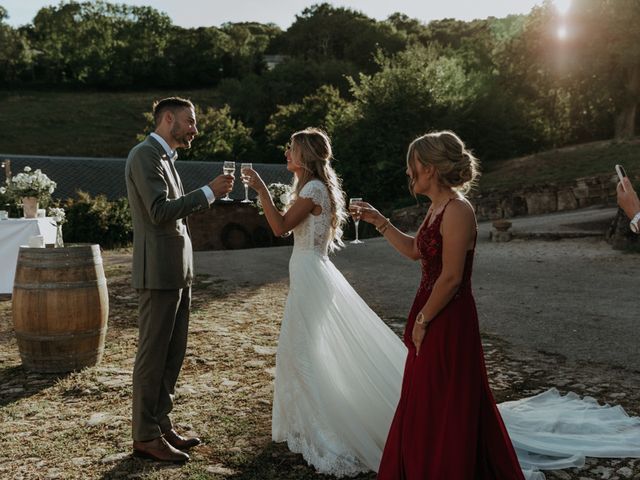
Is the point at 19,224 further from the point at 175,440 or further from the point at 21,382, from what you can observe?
the point at 175,440

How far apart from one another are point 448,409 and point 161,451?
6.57 ft

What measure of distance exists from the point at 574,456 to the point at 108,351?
16.8ft

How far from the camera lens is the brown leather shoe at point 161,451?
4.09m

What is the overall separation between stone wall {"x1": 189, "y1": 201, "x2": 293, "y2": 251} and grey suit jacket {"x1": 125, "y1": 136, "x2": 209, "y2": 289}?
1020 inches

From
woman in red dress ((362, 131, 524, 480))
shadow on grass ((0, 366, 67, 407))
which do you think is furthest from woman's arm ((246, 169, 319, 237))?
shadow on grass ((0, 366, 67, 407))

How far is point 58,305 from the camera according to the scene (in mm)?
5930

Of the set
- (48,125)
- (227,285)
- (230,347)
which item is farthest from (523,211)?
(48,125)

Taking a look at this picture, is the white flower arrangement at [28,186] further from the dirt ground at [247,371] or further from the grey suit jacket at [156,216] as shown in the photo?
the grey suit jacket at [156,216]

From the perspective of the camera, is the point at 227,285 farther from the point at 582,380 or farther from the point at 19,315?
the point at 582,380

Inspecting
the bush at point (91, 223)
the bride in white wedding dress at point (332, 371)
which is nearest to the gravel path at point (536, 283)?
the bride in white wedding dress at point (332, 371)

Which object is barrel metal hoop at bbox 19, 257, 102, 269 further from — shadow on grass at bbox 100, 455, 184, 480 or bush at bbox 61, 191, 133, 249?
bush at bbox 61, 191, 133, 249

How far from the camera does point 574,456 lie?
4051 millimetres

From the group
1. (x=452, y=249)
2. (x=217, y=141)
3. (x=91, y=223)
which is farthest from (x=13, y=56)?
(x=452, y=249)

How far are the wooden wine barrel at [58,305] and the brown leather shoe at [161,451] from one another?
232cm
